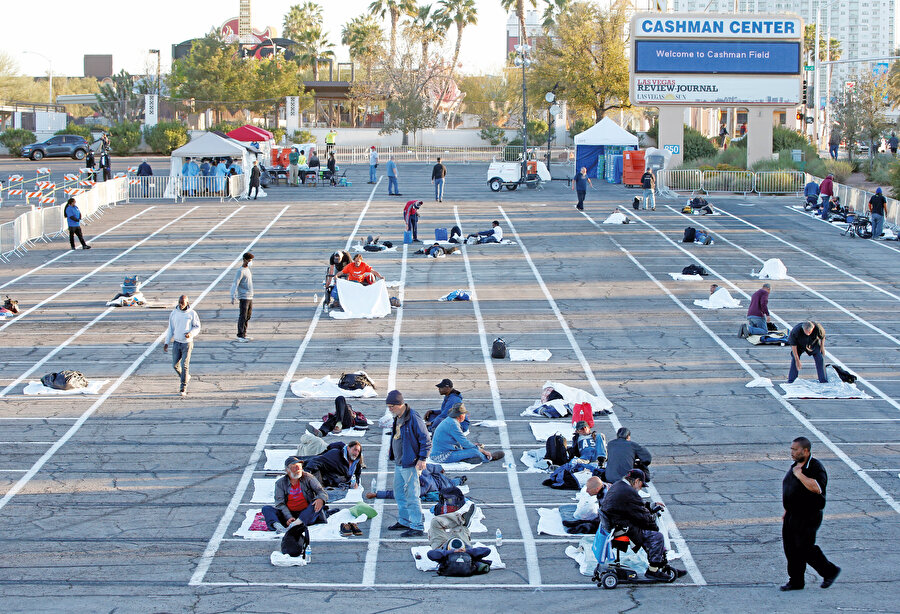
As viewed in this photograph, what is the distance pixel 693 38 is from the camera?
45.7 m

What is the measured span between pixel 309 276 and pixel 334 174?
20197mm

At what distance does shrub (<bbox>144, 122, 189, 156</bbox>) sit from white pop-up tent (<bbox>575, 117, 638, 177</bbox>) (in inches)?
1102

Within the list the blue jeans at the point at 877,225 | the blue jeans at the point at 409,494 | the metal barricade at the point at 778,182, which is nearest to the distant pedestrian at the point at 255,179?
the metal barricade at the point at 778,182

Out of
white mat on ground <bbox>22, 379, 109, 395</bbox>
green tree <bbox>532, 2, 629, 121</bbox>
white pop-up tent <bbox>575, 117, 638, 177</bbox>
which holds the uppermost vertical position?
green tree <bbox>532, 2, 629, 121</bbox>

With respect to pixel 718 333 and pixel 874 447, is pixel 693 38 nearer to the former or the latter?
pixel 718 333

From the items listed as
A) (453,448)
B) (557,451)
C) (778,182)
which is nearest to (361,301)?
(453,448)

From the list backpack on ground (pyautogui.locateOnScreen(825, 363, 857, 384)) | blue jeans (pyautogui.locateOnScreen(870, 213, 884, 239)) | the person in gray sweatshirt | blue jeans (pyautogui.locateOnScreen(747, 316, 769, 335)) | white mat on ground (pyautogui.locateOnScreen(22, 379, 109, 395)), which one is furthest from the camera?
blue jeans (pyautogui.locateOnScreen(870, 213, 884, 239))

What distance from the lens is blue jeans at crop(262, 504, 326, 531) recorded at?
439 inches

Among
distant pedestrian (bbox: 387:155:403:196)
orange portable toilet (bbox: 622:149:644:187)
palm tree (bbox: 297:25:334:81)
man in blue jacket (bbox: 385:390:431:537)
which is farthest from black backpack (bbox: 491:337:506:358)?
palm tree (bbox: 297:25:334:81)

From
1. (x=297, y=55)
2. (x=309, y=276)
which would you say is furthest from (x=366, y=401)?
(x=297, y=55)

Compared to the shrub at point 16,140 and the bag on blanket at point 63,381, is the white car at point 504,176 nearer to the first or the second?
the bag on blanket at point 63,381

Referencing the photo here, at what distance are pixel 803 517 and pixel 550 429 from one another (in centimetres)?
560

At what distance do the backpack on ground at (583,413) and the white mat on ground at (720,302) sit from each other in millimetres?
9681

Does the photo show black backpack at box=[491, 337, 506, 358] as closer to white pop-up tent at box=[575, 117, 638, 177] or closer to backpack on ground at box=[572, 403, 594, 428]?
backpack on ground at box=[572, 403, 594, 428]
